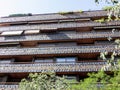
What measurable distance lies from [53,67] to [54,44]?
19.3 feet

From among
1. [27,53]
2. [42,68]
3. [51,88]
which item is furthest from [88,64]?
[51,88]

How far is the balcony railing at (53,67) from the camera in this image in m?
28.6

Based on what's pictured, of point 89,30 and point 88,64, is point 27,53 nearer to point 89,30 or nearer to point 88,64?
point 88,64

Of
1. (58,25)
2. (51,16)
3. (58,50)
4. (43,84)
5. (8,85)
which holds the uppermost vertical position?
(51,16)

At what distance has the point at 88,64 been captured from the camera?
95.5ft

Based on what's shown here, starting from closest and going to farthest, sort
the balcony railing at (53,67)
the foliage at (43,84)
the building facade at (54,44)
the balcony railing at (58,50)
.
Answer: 1. the foliage at (43,84)
2. the balcony railing at (53,67)
3. the building facade at (54,44)
4. the balcony railing at (58,50)

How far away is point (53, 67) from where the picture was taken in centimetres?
2917

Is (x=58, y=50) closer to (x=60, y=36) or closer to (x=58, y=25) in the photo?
(x=60, y=36)

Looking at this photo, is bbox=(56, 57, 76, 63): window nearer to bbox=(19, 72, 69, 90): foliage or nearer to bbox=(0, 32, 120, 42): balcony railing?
→ bbox=(0, 32, 120, 42): balcony railing

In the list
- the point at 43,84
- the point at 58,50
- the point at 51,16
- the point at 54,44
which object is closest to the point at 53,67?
the point at 58,50

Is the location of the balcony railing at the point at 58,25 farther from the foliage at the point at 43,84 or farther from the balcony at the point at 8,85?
the foliage at the point at 43,84

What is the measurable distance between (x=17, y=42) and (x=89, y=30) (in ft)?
31.2

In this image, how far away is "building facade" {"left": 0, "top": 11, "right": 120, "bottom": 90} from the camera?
29.3 metres

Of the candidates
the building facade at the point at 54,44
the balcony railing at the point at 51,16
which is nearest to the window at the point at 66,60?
the building facade at the point at 54,44
